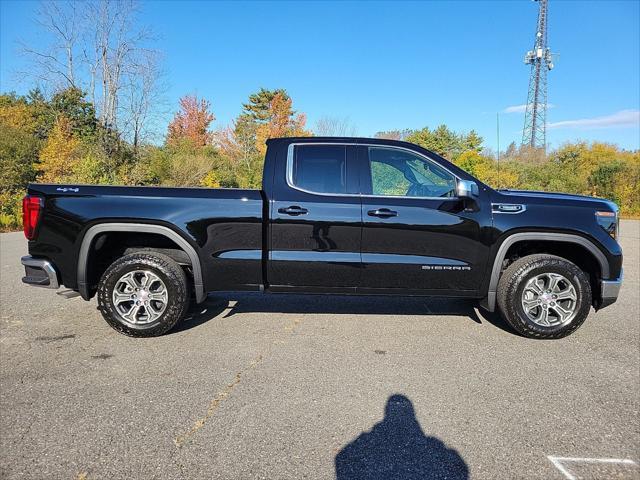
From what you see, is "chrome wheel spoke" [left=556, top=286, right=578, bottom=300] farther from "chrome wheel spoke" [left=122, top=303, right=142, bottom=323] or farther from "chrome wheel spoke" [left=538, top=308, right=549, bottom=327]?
"chrome wheel spoke" [left=122, top=303, right=142, bottom=323]

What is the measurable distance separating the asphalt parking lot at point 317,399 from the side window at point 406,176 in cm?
149

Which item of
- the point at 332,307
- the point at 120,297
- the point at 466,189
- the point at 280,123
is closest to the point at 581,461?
the point at 466,189

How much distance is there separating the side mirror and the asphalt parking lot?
147 cm

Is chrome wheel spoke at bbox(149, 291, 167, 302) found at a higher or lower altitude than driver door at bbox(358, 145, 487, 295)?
lower

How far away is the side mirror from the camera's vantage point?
387 centimetres

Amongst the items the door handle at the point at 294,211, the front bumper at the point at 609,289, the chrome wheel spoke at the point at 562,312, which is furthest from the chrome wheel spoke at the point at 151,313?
the front bumper at the point at 609,289

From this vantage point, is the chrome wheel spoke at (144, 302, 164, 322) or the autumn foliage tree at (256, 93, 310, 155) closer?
the chrome wheel spoke at (144, 302, 164, 322)

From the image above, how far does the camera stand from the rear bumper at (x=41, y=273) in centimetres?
404

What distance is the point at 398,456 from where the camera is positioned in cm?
235

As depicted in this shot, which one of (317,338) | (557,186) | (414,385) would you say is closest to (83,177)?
(317,338)

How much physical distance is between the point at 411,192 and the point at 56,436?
3479 millimetres

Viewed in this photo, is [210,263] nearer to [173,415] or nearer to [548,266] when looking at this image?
[173,415]

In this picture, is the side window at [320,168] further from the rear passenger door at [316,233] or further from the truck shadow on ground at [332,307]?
the truck shadow on ground at [332,307]

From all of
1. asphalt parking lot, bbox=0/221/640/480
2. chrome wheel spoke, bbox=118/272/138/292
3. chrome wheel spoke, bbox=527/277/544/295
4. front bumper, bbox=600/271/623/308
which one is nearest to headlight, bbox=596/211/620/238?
front bumper, bbox=600/271/623/308
